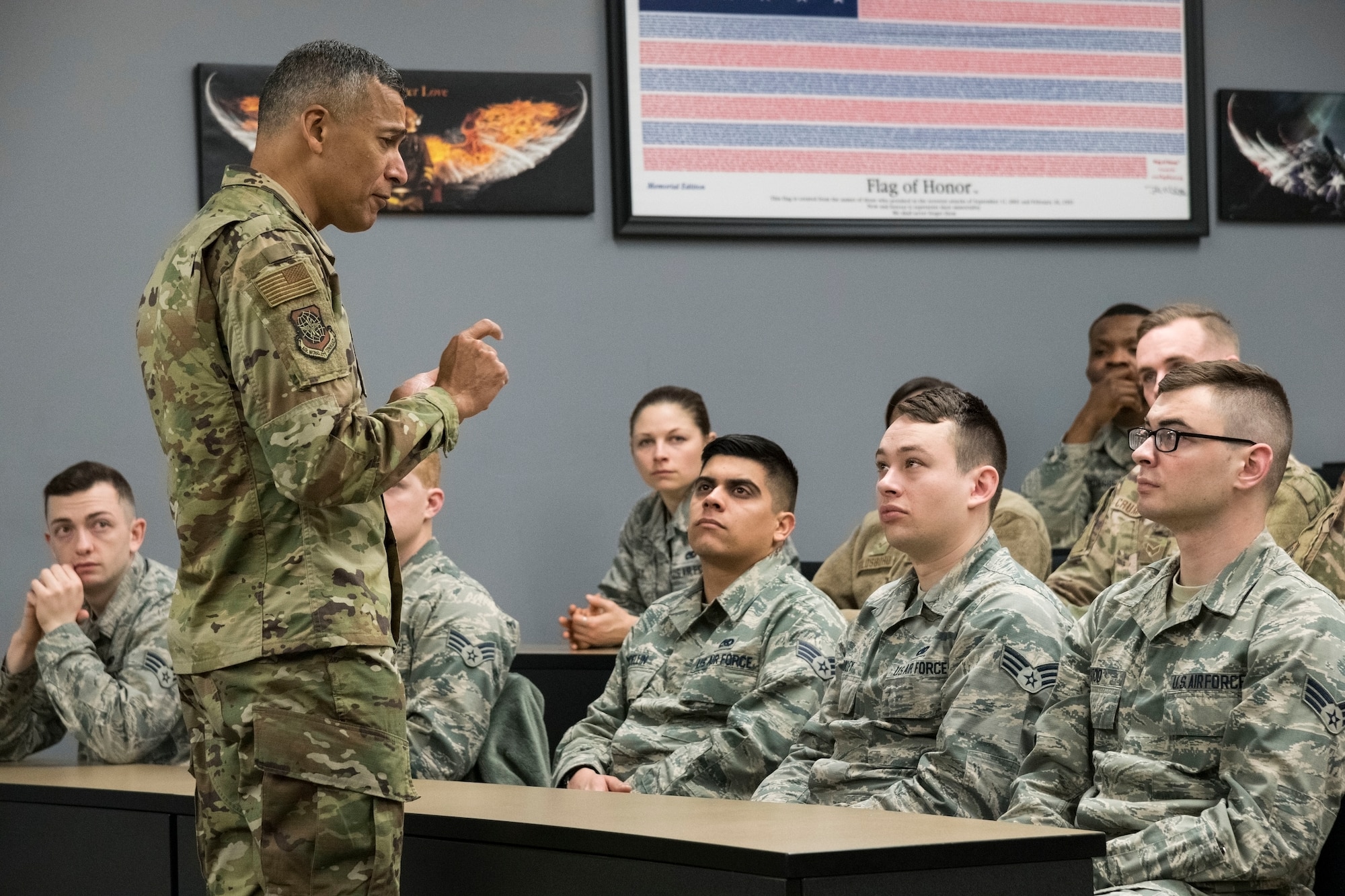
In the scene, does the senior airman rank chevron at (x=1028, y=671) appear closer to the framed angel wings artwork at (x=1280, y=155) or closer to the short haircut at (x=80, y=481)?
the short haircut at (x=80, y=481)

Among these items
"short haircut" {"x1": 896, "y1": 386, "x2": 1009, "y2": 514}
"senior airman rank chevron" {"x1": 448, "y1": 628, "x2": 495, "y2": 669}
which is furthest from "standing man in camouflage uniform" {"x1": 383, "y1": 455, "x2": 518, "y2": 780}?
"short haircut" {"x1": 896, "y1": 386, "x2": 1009, "y2": 514}

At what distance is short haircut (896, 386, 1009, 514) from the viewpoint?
2633 millimetres

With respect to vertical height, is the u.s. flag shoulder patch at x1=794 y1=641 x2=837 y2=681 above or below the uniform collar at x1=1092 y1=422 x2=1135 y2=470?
below

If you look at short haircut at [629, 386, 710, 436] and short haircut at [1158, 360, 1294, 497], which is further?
short haircut at [629, 386, 710, 436]

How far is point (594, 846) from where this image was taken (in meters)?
1.96

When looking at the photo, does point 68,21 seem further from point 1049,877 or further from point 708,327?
point 1049,877

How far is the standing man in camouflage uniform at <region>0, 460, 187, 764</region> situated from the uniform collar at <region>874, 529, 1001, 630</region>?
1459 mm

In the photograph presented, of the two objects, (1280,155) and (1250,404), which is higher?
(1280,155)

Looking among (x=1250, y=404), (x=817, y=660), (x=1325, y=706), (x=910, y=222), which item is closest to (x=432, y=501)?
(x=817, y=660)

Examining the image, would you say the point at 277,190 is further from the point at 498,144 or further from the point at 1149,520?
the point at 498,144

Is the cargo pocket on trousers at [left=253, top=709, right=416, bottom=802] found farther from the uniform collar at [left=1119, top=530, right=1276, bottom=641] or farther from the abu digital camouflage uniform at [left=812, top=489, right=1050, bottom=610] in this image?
the abu digital camouflage uniform at [left=812, top=489, right=1050, bottom=610]

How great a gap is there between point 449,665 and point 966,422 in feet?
3.53

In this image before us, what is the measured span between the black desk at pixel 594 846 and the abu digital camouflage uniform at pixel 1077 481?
2.29 metres

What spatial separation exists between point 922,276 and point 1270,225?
3.93 ft
